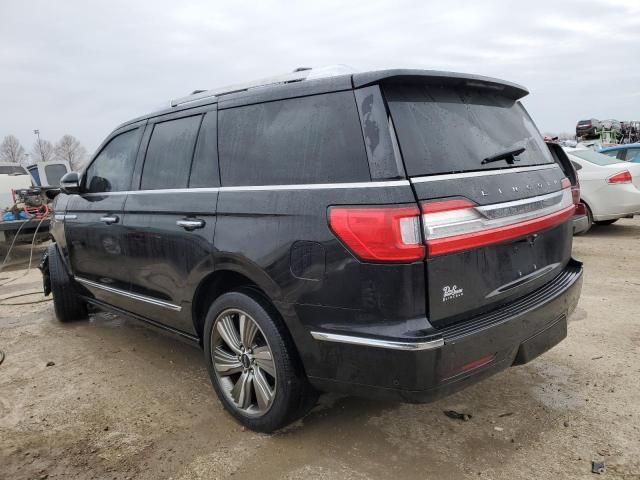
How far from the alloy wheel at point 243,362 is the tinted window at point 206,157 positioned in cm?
80

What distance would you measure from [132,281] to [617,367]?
3470 millimetres

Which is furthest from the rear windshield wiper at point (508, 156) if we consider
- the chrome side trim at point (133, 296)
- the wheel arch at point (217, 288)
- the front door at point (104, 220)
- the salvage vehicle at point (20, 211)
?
the salvage vehicle at point (20, 211)

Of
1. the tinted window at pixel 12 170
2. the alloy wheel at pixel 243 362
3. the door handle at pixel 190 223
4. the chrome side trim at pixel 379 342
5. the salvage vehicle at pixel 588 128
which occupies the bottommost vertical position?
the alloy wheel at pixel 243 362

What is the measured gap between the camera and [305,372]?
100 inches

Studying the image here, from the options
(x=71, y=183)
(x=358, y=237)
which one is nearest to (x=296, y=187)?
(x=358, y=237)

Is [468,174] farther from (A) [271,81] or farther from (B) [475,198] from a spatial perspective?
(A) [271,81]

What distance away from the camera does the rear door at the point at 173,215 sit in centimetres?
298

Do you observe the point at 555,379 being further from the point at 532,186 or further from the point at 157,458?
the point at 157,458

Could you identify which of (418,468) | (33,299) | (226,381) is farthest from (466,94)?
(33,299)

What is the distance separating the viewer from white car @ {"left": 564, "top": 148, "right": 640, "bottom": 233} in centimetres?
834

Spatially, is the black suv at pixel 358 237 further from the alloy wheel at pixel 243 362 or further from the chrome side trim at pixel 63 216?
the chrome side trim at pixel 63 216

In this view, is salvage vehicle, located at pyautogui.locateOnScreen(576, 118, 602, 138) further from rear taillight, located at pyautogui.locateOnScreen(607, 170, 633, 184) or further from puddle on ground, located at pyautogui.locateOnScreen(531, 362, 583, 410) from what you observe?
puddle on ground, located at pyautogui.locateOnScreen(531, 362, 583, 410)

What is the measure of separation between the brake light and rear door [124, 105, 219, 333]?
103 centimetres

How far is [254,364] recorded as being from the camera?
2785 mm
